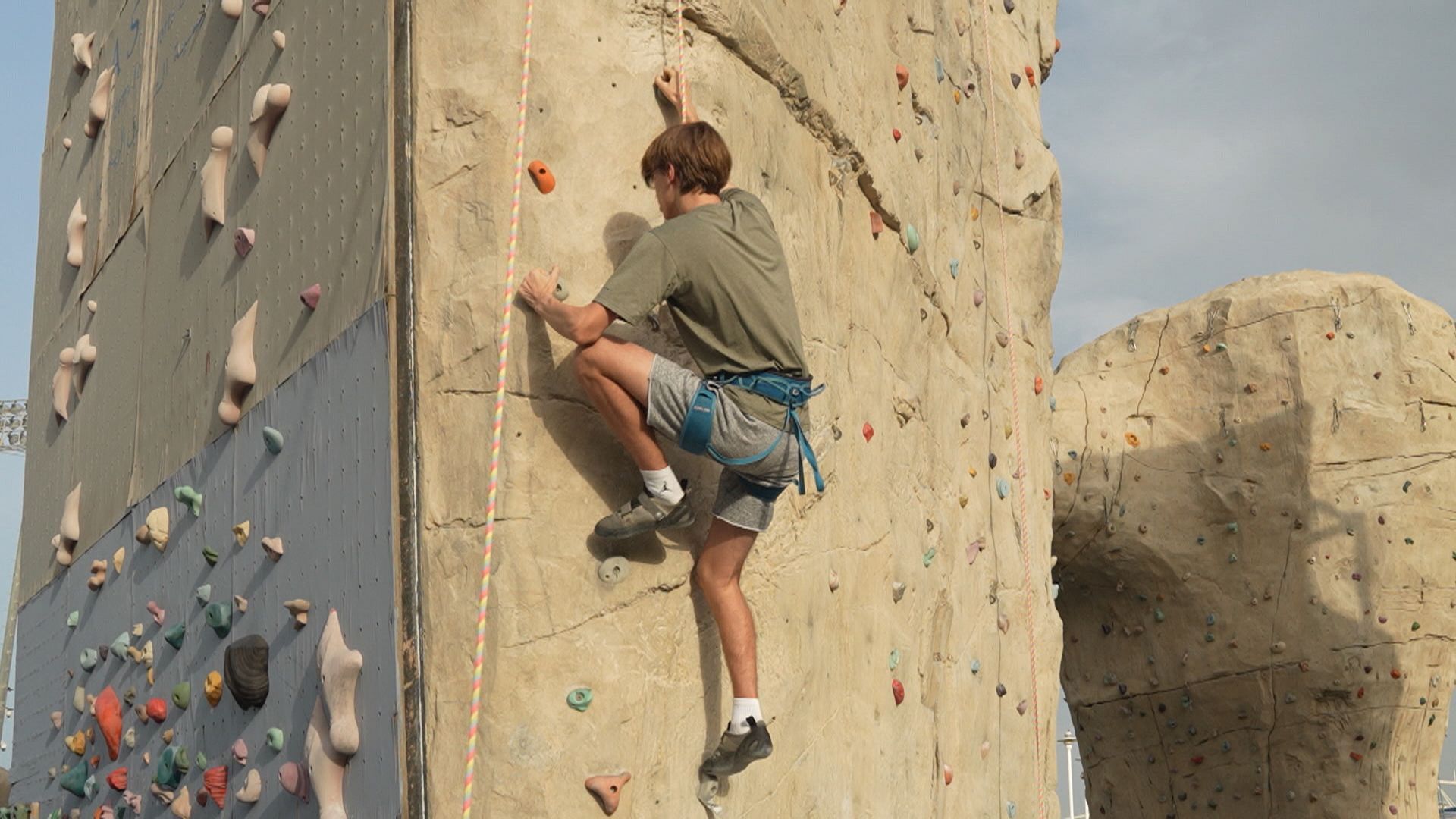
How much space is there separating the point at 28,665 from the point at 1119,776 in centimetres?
687

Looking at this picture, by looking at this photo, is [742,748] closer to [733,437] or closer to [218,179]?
[733,437]

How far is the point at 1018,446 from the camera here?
5.54 metres

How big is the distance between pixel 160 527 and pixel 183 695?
55cm

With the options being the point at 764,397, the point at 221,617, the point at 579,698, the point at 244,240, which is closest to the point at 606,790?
the point at 579,698

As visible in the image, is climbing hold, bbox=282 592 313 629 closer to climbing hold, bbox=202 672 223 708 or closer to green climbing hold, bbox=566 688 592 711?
climbing hold, bbox=202 672 223 708

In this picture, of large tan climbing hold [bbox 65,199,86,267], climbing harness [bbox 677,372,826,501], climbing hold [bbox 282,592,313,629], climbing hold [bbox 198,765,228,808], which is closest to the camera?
climbing harness [bbox 677,372,826,501]

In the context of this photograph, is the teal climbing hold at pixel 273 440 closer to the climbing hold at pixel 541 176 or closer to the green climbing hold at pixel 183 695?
the green climbing hold at pixel 183 695

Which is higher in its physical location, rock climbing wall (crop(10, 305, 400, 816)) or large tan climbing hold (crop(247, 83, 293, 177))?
large tan climbing hold (crop(247, 83, 293, 177))

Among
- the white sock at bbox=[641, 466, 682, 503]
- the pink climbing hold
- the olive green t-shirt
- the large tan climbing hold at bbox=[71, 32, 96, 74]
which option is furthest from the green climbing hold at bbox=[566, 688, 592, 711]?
the large tan climbing hold at bbox=[71, 32, 96, 74]

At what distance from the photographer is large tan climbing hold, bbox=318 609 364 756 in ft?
9.52

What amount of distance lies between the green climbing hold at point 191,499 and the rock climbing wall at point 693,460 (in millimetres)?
1312

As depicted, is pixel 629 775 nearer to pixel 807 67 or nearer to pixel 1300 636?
pixel 807 67

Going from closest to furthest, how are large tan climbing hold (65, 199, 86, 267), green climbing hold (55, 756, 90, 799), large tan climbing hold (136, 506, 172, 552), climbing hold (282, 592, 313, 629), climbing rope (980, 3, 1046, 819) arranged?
1. climbing hold (282, 592, 313, 629)
2. large tan climbing hold (136, 506, 172, 552)
3. green climbing hold (55, 756, 90, 799)
4. climbing rope (980, 3, 1046, 819)
5. large tan climbing hold (65, 199, 86, 267)

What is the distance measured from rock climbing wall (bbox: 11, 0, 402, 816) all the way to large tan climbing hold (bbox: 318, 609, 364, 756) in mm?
17
